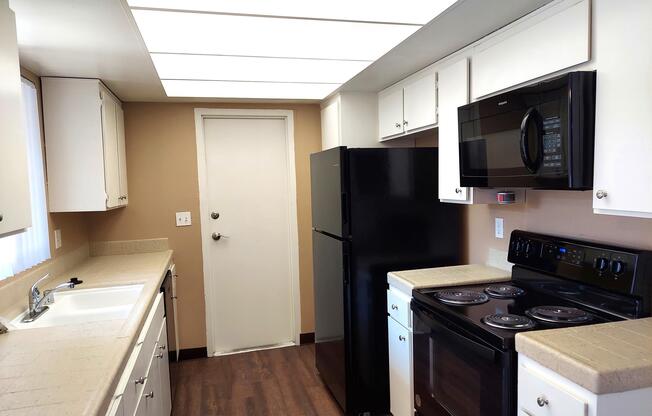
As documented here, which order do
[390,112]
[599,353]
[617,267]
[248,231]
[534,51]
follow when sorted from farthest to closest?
[248,231]
[390,112]
[534,51]
[617,267]
[599,353]

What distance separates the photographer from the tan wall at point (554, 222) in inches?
62.1

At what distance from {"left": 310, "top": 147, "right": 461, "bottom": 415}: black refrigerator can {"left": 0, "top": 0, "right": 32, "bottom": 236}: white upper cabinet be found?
4.88 feet

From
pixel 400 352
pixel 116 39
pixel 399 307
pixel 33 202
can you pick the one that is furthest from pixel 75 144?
pixel 400 352

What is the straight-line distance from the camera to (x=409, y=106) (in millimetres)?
2627

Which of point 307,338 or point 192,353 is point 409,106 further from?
point 192,353

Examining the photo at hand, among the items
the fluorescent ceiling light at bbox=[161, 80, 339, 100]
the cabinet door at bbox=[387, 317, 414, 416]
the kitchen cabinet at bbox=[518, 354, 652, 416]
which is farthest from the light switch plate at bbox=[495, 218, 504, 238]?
the fluorescent ceiling light at bbox=[161, 80, 339, 100]

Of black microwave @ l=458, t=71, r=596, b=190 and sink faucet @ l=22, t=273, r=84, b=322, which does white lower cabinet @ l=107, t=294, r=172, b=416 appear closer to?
sink faucet @ l=22, t=273, r=84, b=322

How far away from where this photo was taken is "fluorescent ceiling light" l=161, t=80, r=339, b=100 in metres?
2.80

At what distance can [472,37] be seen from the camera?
1.98m

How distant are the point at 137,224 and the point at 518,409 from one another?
9.90 ft

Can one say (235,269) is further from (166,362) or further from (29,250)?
(29,250)

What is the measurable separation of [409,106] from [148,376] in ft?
6.72

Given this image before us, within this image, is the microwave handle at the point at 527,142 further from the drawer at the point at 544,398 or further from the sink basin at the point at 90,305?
the sink basin at the point at 90,305

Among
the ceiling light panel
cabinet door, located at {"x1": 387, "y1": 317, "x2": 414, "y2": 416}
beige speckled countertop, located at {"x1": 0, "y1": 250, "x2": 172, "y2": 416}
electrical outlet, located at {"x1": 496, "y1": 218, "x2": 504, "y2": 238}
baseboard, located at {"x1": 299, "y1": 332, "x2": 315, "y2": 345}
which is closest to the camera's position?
beige speckled countertop, located at {"x1": 0, "y1": 250, "x2": 172, "y2": 416}
